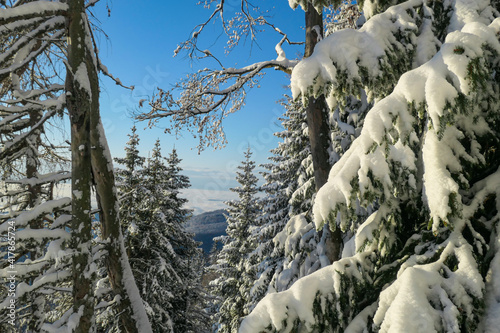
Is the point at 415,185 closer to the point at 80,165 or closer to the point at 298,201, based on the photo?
the point at 80,165

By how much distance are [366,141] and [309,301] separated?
99 cm

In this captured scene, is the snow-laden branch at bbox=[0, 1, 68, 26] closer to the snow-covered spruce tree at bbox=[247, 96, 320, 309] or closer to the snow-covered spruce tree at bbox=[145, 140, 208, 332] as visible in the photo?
the snow-covered spruce tree at bbox=[247, 96, 320, 309]

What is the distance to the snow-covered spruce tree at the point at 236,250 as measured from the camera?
19450 mm

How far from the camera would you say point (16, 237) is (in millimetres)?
3053

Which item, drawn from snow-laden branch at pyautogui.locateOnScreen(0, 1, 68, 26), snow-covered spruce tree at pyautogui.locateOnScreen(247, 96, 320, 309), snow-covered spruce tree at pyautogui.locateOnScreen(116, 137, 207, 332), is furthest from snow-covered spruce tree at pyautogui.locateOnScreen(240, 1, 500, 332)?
snow-covered spruce tree at pyautogui.locateOnScreen(116, 137, 207, 332)

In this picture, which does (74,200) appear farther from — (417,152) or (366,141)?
(417,152)

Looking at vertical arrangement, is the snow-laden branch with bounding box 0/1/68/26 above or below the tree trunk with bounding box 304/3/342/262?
above

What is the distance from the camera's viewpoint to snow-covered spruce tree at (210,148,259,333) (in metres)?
19.5

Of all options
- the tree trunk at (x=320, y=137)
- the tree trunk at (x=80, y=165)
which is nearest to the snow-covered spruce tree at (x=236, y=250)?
the tree trunk at (x=320, y=137)

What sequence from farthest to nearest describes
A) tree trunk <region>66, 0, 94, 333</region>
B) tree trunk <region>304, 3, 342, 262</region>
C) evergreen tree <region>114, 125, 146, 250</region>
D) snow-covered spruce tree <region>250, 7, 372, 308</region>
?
evergreen tree <region>114, 125, 146, 250</region> < snow-covered spruce tree <region>250, 7, 372, 308</region> < tree trunk <region>304, 3, 342, 262</region> < tree trunk <region>66, 0, 94, 333</region>

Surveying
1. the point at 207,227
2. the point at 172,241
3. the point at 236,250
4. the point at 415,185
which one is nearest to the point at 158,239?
the point at 172,241

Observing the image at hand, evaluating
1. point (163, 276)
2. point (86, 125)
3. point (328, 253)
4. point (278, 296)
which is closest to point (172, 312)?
point (163, 276)

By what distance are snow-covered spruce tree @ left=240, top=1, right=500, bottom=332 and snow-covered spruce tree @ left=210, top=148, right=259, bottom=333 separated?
1738 centimetres

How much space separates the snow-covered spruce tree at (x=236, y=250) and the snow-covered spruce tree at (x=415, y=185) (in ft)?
57.0
